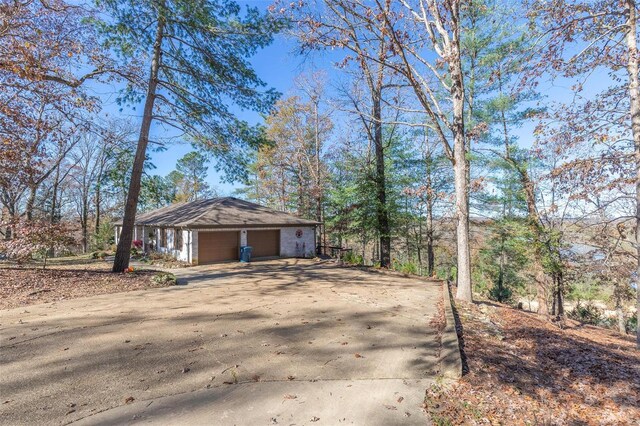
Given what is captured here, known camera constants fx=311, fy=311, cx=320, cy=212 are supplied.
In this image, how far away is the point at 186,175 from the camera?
35406 mm

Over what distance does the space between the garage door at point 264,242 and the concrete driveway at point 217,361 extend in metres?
10.3

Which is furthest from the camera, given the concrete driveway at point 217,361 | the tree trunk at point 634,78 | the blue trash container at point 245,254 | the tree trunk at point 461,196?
the blue trash container at point 245,254

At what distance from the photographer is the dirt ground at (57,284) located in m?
7.27

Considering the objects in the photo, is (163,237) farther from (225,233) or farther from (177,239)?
(225,233)

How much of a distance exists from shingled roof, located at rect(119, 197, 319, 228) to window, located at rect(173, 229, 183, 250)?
0.63 meters

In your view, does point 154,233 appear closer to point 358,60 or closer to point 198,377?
point 358,60

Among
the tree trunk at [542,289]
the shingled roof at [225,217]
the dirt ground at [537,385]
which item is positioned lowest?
the tree trunk at [542,289]

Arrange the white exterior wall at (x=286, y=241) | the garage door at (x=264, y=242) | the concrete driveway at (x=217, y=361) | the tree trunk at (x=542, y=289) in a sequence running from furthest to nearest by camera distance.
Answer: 1. the garage door at (x=264, y=242)
2. the white exterior wall at (x=286, y=241)
3. the tree trunk at (x=542, y=289)
4. the concrete driveway at (x=217, y=361)

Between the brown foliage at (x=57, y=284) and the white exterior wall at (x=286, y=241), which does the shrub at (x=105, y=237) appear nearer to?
the white exterior wall at (x=286, y=241)

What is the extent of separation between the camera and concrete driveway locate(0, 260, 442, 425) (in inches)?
117

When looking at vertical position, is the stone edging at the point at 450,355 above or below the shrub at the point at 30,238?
below

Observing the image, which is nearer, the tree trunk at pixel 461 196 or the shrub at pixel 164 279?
the tree trunk at pixel 461 196

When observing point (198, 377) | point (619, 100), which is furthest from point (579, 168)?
point (198, 377)

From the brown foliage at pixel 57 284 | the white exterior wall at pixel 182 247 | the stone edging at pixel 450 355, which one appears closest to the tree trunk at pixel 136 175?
the brown foliage at pixel 57 284
